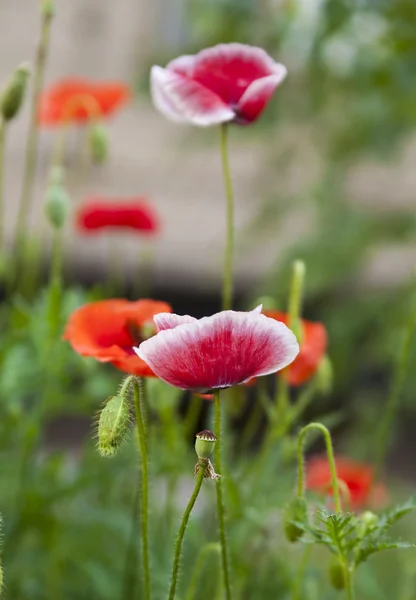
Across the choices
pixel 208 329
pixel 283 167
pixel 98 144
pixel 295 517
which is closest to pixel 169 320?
pixel 208 329

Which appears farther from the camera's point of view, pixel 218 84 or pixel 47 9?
pixel 47 9

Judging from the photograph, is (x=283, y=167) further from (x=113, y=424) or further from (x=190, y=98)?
(x=113, y=424)

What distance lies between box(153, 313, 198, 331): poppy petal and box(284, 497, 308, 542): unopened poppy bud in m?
0.11

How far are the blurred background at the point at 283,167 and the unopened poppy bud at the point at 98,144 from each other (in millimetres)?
234

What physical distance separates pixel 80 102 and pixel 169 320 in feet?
1.62

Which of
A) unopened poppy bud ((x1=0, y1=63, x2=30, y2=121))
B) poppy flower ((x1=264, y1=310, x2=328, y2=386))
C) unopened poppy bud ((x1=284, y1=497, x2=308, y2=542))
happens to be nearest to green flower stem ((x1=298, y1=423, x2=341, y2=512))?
unopened poppy bud ((x1=284, y1=497, x2=308, y2=542))

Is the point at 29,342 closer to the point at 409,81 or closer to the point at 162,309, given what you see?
the point at 162,309

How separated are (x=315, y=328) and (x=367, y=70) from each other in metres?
0.61

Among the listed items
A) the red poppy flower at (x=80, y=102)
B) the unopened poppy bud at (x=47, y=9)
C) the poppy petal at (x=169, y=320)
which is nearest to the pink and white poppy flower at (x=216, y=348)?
the poppy petal at (x=169, y=320)

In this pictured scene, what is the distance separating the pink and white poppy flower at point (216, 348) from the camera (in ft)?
1.19

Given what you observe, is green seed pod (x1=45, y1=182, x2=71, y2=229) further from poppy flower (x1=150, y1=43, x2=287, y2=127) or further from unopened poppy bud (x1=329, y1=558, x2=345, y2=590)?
unopened poppy bud (x1=329, y1=558, x2=345, y2=590)

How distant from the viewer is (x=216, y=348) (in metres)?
0.37

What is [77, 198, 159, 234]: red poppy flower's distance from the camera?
0.83 metres

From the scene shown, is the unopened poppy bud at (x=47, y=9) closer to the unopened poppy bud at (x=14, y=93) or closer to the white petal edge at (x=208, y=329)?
the unopened poppy bud at (x=14, y=93)
